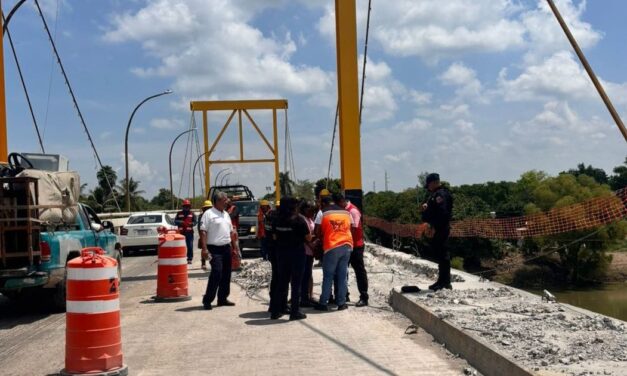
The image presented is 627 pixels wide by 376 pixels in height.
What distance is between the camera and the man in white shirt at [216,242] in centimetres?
1005

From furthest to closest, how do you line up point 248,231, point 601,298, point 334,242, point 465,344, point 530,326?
point 601,298, point 248,231, point 334,242, point 530,326, point 465,344

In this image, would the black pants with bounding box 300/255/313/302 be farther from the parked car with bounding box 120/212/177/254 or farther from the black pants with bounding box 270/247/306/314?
the parked car with bounding box 120/212/177/254

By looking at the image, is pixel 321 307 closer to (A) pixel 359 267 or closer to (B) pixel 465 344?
(A) pixel 359 267

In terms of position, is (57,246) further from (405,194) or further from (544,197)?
(405,194)

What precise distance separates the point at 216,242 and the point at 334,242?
1902mm

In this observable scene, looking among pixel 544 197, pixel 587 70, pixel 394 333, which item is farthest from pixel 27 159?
pixel 544 197

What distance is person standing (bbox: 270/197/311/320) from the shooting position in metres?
8.88

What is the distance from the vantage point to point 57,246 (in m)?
9.45

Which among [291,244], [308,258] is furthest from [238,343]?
[308,258]

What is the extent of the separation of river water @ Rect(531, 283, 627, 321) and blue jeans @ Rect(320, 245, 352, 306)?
130 feet

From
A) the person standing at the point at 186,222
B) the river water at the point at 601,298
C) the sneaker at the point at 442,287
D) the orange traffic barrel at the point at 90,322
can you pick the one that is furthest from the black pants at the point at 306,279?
the river water at the point at 601,298

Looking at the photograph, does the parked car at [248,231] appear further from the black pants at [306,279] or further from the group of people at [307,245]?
the black pants at [306,279]

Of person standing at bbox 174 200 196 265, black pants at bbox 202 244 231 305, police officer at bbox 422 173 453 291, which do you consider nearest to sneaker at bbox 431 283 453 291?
police officer at bbox 422 173 453 291

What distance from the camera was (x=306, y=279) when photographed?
10.0 meters
